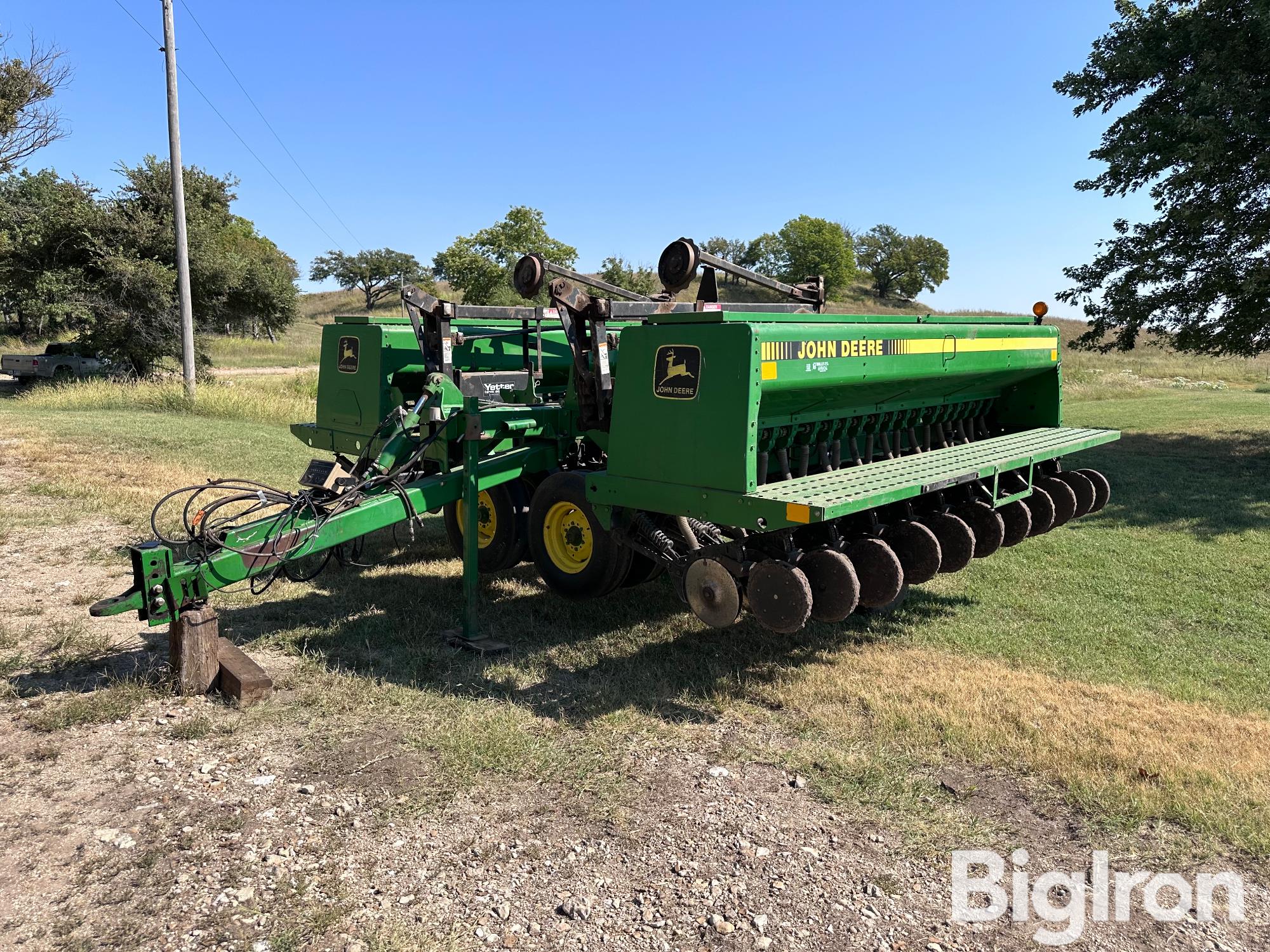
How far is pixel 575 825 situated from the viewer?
149 inches

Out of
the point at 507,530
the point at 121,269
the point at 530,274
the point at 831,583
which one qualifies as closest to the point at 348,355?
the point at 507,530

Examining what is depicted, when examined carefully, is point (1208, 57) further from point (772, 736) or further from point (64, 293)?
point (64, 293)

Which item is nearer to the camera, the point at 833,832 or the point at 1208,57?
the point at 833,832

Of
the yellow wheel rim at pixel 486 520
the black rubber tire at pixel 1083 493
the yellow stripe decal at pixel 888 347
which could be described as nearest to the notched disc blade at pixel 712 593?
the yellow stripe decal at pixel 888 347

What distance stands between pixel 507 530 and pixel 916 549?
292cm

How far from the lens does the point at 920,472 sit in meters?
5.41

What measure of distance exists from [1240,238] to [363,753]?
569 inches

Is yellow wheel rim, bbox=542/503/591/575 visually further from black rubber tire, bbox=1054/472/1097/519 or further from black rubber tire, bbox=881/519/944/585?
black rubber tire, bbox=1054/472/1097/519

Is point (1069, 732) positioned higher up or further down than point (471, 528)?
further down

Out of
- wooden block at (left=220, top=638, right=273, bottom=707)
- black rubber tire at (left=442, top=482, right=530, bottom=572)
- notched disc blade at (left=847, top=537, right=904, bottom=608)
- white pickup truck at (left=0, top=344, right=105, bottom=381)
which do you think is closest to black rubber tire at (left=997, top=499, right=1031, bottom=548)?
notched disc blade at (left=847, top=537, right=904, bottom=608)

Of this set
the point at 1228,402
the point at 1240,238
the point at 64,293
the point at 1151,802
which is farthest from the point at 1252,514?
the point at 64,293

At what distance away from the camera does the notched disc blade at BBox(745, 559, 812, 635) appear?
14.5 feet

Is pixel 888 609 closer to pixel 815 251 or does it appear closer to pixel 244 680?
pixel 244 680

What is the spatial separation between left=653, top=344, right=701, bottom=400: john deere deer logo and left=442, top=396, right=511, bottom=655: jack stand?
1.32 meters
